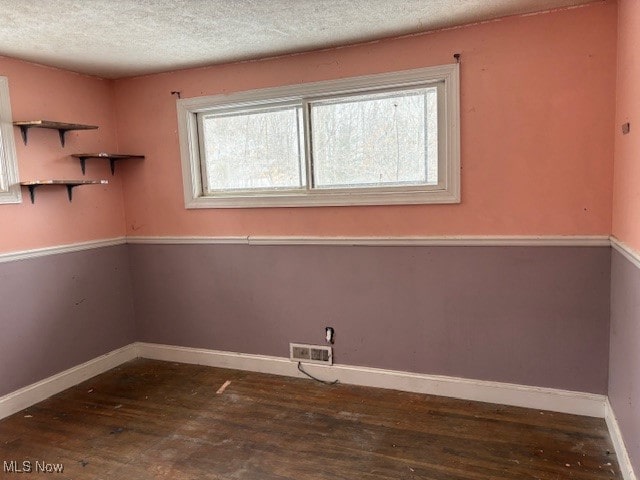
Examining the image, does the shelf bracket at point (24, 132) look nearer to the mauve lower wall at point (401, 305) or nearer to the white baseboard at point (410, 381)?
the mauve lower wall at point (401, 305)

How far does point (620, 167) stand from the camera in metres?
2.31

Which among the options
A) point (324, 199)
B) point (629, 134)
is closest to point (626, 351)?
point (629, 134)

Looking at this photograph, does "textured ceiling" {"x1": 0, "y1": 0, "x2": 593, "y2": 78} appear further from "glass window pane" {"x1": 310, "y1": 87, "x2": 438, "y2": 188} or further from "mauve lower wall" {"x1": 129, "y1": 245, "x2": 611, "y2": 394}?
"mauve lower wall" {"x1": 129, "y1": 245, "x2": 611, "y2": 394}

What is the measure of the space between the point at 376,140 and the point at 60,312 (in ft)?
8.26

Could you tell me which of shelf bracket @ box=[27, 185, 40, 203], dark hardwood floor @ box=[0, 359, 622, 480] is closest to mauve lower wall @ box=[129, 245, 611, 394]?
dark hardwood floor @ box=[0, 359, 622, 480]

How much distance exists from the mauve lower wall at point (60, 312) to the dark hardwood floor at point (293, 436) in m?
0.28

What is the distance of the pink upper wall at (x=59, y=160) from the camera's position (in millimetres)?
3031

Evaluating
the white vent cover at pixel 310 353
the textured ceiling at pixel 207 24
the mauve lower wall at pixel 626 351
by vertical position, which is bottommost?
the white vent cover at pixel 310 353

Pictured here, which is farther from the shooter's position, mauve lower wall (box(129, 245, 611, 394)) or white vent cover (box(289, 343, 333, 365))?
white vent cover (box(289, 343, 333, 365))

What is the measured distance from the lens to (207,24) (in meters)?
2.51

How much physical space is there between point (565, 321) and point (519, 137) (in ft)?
3.56

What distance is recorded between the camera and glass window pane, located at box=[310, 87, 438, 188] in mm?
2918

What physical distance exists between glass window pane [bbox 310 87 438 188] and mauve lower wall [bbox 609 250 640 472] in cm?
115

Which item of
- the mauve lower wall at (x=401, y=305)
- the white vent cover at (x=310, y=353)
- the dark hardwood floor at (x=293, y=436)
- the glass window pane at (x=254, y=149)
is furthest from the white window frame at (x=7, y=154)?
the white vent cover at (x=310, y=353)
